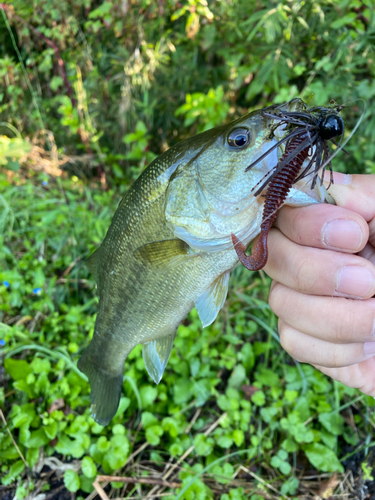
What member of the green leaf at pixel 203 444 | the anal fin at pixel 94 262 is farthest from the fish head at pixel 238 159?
the green leaf at pixel 203 444

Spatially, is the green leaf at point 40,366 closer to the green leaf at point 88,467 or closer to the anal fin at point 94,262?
the green leaf at point 88,467

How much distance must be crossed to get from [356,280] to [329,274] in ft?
0.24

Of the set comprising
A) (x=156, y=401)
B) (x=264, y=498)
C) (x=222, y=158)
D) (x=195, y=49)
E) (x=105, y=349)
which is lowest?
(x=264, y=498)

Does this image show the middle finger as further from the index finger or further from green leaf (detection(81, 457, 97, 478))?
green leaf (detection(81, 457, 97, 478))

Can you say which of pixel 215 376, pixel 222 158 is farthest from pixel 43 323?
pixel 222 158

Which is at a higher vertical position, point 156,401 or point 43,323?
point 43,323

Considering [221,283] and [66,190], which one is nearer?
[221,283]

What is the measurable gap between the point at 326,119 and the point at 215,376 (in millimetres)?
1581

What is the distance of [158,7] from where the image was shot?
9.53 ft

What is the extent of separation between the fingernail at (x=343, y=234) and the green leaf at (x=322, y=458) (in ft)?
4.15

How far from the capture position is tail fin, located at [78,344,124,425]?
4.72ft

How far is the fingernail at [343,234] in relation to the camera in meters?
0.86

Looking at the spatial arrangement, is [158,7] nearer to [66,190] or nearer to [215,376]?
[66,190]

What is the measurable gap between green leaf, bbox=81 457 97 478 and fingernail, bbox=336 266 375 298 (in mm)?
1479
